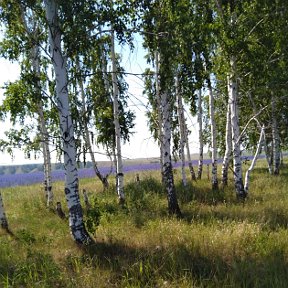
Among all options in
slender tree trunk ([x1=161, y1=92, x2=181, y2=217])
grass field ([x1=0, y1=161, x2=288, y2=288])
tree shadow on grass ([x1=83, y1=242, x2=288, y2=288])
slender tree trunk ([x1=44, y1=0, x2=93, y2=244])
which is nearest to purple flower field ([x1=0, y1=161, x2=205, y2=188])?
grass field ([x1=0, y1=161, x2=288, y2=288])

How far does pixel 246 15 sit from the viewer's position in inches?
424

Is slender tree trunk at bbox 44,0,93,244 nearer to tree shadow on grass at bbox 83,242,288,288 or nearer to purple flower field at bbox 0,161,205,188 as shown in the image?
tree shadow on grass at bbox 83,242,288,288

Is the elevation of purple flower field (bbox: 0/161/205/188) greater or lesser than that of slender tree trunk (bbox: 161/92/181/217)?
lesser

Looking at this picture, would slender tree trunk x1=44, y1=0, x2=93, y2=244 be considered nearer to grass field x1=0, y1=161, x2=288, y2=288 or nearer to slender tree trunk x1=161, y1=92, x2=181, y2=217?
grass field x1=0, y1=161, x2=288, y2=288

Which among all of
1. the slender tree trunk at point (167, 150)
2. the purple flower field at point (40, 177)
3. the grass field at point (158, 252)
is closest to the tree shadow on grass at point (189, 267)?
the grass field at point (158, 252)

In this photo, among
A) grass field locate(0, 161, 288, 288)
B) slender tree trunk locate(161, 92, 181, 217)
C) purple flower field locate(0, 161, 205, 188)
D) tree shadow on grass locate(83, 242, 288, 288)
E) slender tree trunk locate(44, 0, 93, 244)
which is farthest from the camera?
purple flower field locate(0, 161, 205, 188)

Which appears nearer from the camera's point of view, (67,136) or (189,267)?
(189,267)

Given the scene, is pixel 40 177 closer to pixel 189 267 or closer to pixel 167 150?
pixel 167 150

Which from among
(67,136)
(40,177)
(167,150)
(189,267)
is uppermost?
(67,136)

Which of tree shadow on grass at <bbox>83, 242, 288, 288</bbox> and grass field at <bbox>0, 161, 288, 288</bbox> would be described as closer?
tree shadow on grass at <bbox>83, 242, 288, 288</bbox>

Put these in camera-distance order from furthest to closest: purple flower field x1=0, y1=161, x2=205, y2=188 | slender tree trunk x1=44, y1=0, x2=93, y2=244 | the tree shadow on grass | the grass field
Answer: purple flower field x1=0, y1=161, x2=205, y2=188
slender tree trunk x1=44, y1=0, x2=93, y2=244
the grass field
the tree shadow on grass

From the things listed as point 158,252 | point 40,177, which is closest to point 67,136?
point 158,252

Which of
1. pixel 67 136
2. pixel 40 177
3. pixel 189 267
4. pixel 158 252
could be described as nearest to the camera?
pixel 189 267

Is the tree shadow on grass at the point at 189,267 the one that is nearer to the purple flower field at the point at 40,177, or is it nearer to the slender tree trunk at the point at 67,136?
the slender tree trunk at the point at 67,136
